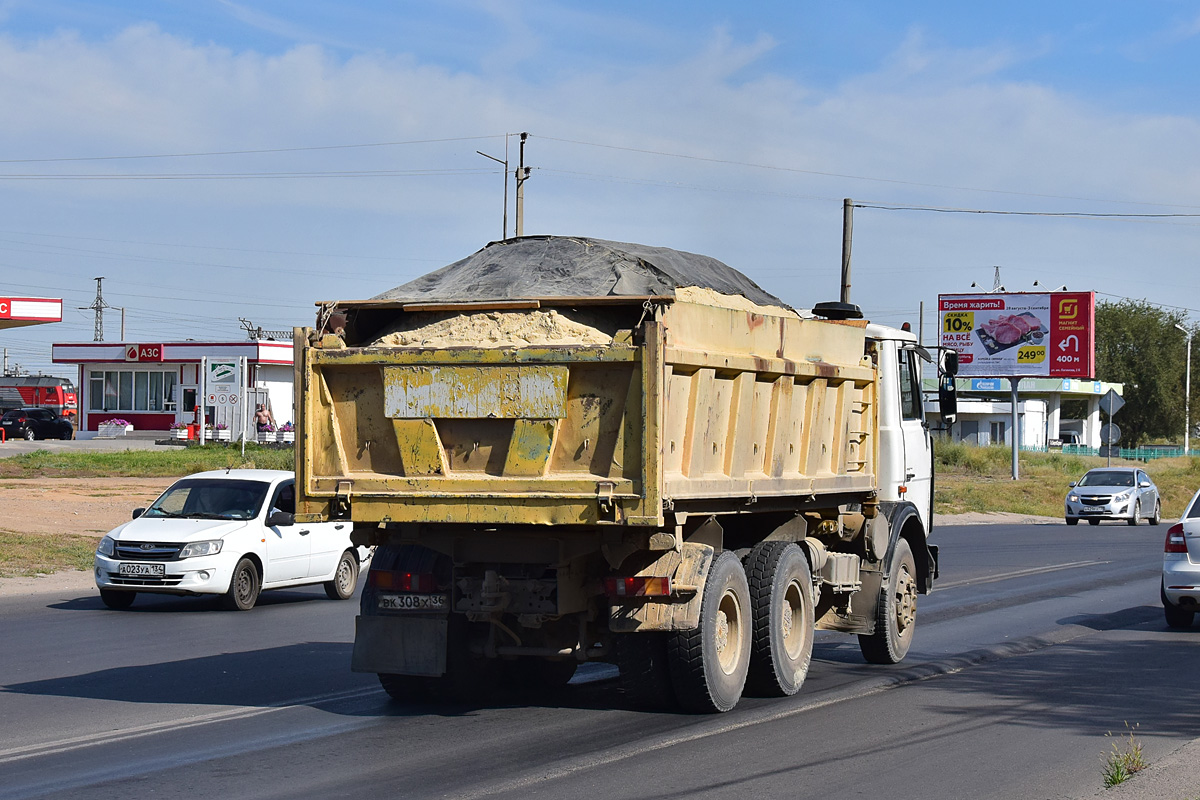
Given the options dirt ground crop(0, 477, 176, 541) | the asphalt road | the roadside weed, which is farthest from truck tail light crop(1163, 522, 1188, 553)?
dirt ground crop(0, 477, 176, 541)

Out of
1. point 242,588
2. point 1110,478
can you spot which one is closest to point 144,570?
point 242,588

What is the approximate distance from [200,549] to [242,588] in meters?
0.76

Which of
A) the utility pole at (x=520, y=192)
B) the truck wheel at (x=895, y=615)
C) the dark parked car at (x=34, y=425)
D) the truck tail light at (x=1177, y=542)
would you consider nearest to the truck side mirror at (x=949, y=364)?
the truck wheel at (x=895, y=615)

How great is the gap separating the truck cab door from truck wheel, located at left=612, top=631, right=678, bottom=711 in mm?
3823

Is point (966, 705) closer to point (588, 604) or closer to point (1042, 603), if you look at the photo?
point (588, 604)

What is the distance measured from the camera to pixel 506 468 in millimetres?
8500

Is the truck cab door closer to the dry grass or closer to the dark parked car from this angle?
the dry grass

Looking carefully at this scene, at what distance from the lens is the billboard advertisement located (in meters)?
59.3

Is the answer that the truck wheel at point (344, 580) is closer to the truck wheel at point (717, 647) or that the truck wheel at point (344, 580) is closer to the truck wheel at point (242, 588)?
the truck wheel at point (242, 588)

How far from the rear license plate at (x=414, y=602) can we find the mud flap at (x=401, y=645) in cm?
7

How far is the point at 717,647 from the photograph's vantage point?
9.16 m

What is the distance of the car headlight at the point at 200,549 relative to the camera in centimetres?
1545

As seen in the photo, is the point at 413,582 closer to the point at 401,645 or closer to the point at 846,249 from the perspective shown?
the point at 401,645

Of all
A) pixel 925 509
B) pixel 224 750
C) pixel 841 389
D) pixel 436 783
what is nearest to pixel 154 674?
pixel 224 750
